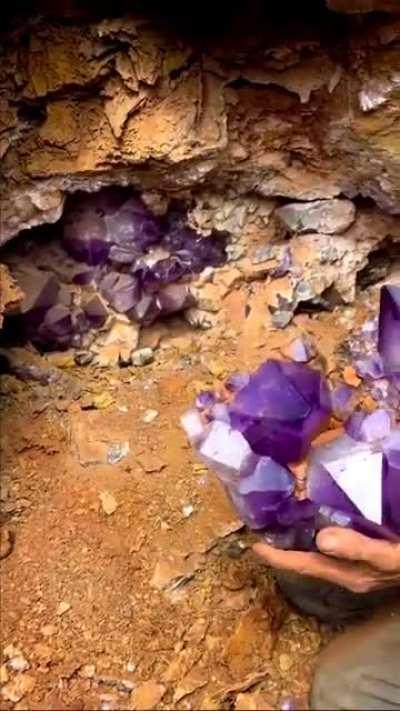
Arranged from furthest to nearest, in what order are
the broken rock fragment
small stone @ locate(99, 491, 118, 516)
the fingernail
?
the broken rock fragment → small stone @ locate(99, 491, 118, 516) → the fingernail

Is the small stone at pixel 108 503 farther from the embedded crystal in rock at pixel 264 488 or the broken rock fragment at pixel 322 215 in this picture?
the broken rock fragment at pixel 322 215

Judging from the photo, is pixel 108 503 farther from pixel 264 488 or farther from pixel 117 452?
pixel 264 488

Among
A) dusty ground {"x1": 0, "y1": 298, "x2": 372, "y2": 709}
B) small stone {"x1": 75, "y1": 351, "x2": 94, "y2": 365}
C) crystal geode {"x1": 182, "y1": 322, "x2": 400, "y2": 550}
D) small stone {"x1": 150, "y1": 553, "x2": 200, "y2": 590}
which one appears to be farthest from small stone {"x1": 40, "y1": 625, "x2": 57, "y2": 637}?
small stone {"x1": 75, "y1": 351, "x2": 94, "y2": 365}

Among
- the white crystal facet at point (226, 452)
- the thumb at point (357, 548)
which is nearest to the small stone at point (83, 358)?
the white crystal facet at point (226, 452)

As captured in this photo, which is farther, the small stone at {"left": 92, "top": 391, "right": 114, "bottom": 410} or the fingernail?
the small stone at {"left": 92, "top": 391, "right": 114, "bottom": 410}

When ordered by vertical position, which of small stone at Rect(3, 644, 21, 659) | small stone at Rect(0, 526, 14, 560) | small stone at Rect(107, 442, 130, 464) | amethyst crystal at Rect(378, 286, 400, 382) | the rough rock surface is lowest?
small stone at Rect(3, 644, 21, 659)

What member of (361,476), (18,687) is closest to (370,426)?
(361,476)

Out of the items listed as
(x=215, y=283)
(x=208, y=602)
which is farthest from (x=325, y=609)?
(x=215, y=283)

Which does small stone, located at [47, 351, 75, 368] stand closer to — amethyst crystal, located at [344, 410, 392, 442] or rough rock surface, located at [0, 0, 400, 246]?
rough rock surface, located at [0, 0, 400, 246]
